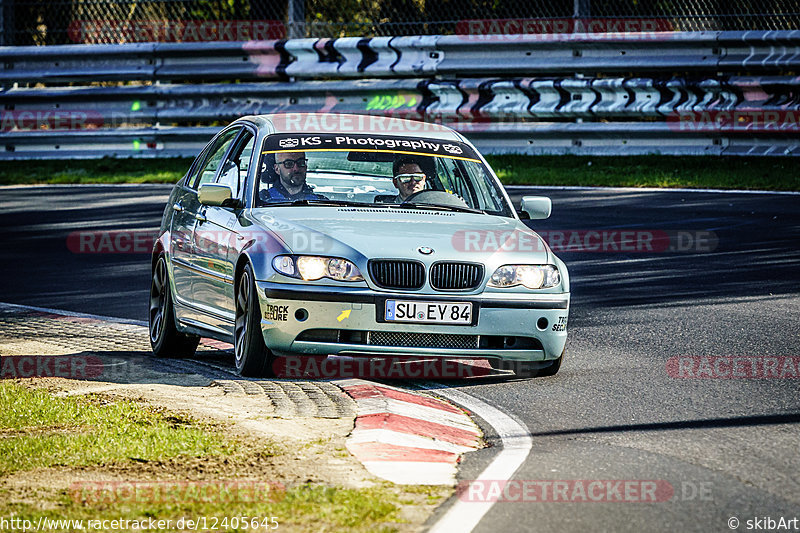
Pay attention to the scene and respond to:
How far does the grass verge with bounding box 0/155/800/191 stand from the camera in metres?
17.7

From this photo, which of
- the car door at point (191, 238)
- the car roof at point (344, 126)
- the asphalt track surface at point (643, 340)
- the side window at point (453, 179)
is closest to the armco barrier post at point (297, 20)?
the asphalt track surface at point (643, 340)

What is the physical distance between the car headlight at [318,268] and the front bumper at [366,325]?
67 mm

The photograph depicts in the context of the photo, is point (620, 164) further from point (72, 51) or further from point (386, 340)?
point (386, 340)

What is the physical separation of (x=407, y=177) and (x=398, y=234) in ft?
4.04

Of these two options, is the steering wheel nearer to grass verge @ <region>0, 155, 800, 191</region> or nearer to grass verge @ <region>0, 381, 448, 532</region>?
grass verge @ <region>0, 381, 448, 532</region>

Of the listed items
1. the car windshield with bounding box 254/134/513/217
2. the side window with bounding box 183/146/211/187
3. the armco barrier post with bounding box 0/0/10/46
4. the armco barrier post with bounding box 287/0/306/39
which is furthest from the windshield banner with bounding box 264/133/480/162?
the armco barrier post with bounding box 0/0/10/46

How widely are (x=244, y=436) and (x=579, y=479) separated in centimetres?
162

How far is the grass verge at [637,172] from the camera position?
17.7 metres

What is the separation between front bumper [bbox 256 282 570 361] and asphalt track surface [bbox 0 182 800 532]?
14.1 inches

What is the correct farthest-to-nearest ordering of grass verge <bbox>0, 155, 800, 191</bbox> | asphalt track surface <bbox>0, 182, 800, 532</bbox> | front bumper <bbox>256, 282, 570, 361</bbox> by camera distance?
1. grass verge <bbox>0, 155, 800, 191</bbox>
2. front bumper <bbox>256, 282, 570, 361</bbox>
3. asphalt track surface <bbox>0, 182, 800, 532</bbox>

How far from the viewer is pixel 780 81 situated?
Answer: 17.6 m

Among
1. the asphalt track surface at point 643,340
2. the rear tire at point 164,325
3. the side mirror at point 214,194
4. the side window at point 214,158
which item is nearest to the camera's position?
the asphalt track surface at point 643,340

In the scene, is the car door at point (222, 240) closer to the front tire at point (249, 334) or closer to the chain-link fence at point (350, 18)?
the front tire at point (249, 334)

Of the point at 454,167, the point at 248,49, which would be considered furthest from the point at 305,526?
the point at 248,49
